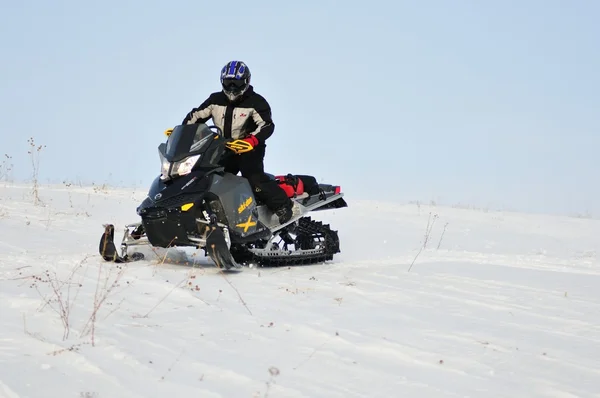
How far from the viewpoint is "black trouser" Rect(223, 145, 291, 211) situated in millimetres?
8758

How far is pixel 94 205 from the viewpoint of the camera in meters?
14.7

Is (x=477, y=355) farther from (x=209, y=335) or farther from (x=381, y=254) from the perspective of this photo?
(x=381, y=254)

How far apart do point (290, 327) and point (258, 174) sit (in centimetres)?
376

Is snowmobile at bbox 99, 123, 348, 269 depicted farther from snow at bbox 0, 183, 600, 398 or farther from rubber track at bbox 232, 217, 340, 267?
snow at bbox 0, 183, 600, 398

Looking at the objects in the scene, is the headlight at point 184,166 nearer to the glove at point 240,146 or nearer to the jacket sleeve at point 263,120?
the glove at point 240,146

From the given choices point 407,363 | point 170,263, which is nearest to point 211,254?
point 170,263

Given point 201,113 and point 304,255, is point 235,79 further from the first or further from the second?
point 304,255

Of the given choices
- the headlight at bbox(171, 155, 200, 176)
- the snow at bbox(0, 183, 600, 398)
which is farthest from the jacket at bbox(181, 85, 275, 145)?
the snow at bbox(0, 183, 600, 398)

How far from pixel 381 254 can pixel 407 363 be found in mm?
6866

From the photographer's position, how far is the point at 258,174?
8.80 m

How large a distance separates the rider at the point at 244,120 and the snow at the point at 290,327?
0.95 meters

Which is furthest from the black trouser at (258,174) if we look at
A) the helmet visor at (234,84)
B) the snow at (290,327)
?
the snow at (290,327)

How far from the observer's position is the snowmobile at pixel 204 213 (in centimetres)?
763

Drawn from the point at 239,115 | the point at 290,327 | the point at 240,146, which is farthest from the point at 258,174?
the point at 290,327
